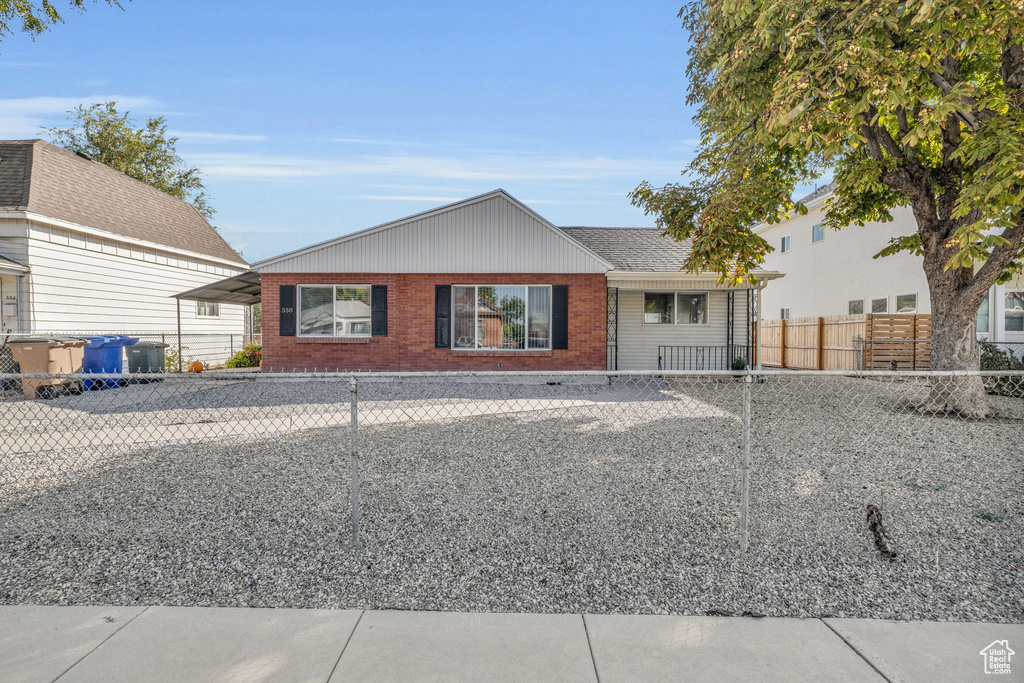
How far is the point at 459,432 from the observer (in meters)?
7.34

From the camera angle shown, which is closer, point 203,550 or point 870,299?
point 203,550

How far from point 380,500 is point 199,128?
2695 centimetres

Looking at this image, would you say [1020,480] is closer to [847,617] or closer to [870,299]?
[847,617]

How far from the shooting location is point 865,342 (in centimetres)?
1505

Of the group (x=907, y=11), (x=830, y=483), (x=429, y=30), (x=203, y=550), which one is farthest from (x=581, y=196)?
(x=203, y=550)

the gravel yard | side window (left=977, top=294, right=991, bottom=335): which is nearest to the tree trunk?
the gravel yard

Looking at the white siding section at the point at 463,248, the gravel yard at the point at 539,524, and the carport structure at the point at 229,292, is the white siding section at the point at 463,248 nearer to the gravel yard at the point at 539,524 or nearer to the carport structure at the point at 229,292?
the carport structure at the point at 229,292

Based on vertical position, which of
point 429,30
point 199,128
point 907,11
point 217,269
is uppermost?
point 199,128

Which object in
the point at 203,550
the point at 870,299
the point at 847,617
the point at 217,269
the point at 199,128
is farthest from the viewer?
the point at 199,128

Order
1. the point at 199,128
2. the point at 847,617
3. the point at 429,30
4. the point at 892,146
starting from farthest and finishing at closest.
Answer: the point at 199,128 → the point at 429,30 → the point at 892,146 → the point at 847,617

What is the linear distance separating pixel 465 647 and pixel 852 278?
65.0 ft

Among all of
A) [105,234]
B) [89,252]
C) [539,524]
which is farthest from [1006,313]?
[89,252]

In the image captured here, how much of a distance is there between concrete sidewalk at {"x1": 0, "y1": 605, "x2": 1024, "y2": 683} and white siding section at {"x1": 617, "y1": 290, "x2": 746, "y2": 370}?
11.9 m

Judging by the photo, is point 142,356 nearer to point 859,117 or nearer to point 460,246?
point 460,246
